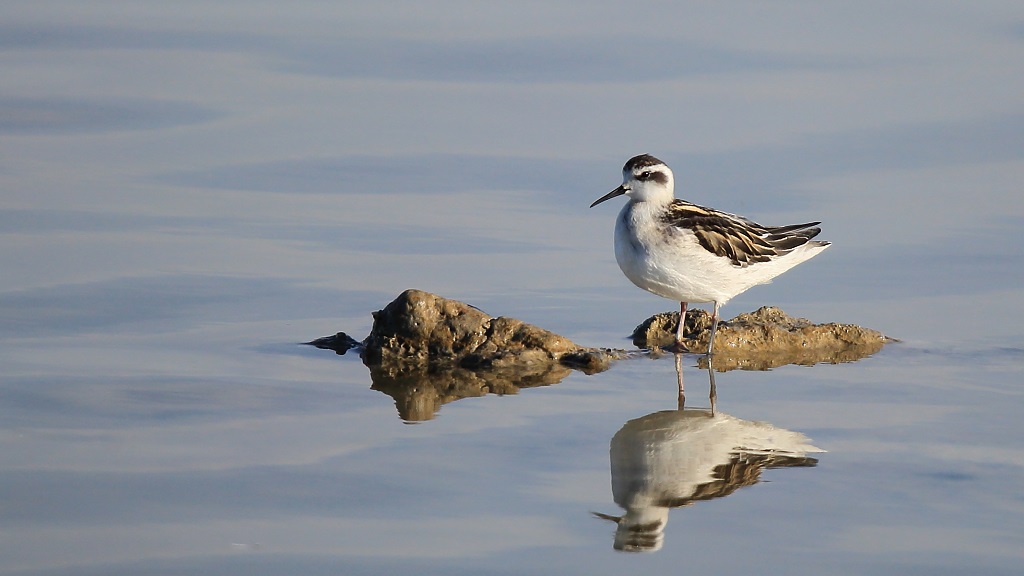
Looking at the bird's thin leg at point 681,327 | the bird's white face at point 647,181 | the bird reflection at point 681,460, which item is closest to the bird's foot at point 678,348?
the bird's thin leg at point 681,327

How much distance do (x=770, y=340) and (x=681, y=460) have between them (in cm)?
312

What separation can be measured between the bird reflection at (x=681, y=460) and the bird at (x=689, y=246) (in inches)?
85.7

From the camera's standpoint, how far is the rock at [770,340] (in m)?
11.3

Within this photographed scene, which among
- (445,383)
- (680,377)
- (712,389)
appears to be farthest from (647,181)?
(445,383)

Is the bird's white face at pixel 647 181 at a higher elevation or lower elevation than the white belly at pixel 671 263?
higher

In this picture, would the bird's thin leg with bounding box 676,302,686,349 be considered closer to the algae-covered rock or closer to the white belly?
the white belly

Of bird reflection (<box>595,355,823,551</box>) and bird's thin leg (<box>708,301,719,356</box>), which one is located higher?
bird's thin leg (<box>708,301,719,356</box>)

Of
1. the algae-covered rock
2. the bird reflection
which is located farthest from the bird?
the bird reflection

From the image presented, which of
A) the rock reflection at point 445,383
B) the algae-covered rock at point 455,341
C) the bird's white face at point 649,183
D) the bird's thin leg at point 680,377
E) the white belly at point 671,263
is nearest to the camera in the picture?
the rock reflection at point 445,383

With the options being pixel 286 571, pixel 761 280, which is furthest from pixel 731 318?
pixel 286 571

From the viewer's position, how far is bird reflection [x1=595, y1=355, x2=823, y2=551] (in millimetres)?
7781

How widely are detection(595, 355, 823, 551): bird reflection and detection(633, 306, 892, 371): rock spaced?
165 centimetres

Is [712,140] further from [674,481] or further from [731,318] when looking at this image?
[674,481]

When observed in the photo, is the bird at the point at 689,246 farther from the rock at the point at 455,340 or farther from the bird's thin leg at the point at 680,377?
the rock at the point at 455,340
